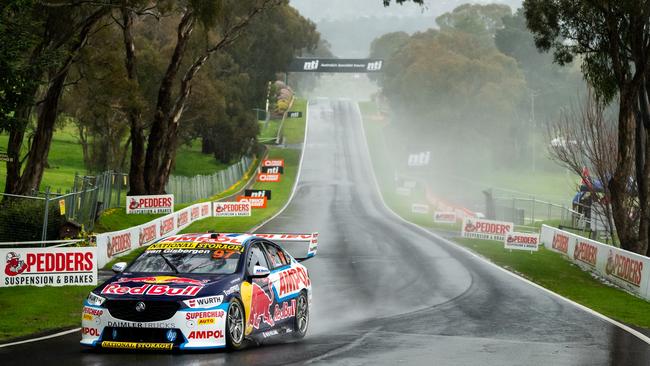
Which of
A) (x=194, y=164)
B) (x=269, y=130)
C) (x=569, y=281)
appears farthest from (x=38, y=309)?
(x=269, y=130)

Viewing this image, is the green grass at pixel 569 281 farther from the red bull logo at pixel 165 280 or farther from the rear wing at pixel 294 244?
the red bull logo at pixel 165 280

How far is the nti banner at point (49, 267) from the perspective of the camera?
20.1m

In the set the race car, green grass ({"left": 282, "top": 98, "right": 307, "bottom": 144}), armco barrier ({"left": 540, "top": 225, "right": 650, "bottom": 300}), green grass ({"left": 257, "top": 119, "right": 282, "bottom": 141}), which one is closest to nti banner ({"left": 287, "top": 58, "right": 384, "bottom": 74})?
green grass ({"left": 282, "top": 98, "right": 307, "bottom": 144})

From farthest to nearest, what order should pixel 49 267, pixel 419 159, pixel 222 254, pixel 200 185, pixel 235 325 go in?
pixel 419 159 → pixel 200 185 → pixel 49 267 → pixel 222 254 → pixel 235 325

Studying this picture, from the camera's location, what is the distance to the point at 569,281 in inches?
1083

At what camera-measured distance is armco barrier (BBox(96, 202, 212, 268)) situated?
26.1 metres

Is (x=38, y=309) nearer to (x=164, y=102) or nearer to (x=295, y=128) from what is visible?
(x=164, y=102)

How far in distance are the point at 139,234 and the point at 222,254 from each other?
1888cm

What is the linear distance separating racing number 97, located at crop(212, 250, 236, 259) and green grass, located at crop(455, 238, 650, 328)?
949cm

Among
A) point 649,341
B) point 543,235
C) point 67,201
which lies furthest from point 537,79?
point 649,341

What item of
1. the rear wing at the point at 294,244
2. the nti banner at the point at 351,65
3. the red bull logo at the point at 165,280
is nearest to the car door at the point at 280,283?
the red bull logo at the point at 165,280

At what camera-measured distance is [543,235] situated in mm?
42281

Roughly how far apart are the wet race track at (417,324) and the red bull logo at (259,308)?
0.36 metres

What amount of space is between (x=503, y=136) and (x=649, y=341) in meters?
112
